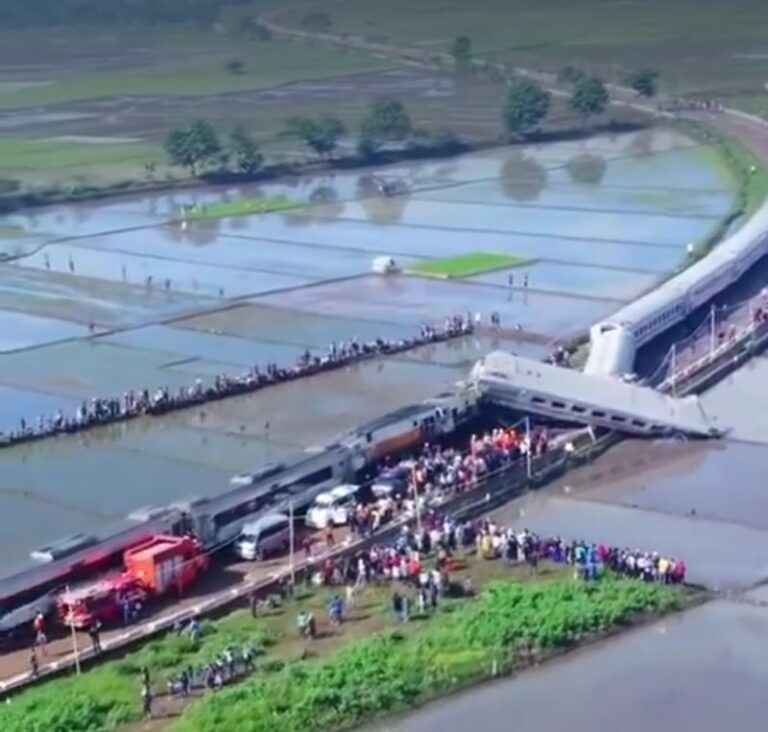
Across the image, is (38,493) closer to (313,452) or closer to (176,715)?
(313,452)

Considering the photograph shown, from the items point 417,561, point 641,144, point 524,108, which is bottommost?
point 641,144

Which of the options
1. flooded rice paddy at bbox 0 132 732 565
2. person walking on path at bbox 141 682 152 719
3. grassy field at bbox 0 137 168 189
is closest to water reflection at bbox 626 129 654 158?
flooded rice paddy at bbox 0 132 732 565

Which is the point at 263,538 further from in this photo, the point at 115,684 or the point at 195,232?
the point at 195,232

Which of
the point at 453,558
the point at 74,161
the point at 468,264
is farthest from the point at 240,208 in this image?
the point at 453,558

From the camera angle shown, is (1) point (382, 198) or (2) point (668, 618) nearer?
(2) point (668, 618)

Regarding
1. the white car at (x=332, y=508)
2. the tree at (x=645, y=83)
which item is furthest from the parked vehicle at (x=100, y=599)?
the tree at (x=645, y=83)

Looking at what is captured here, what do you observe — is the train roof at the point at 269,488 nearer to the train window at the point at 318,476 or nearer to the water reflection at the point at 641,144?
the train window at the point at 318,476

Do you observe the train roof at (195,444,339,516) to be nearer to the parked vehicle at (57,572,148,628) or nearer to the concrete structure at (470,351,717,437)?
the parked vehicle at (57,572,148,628)
